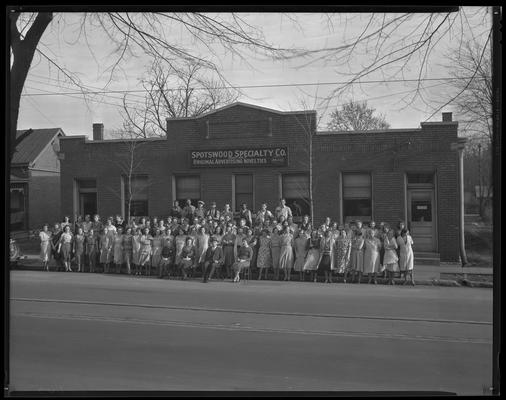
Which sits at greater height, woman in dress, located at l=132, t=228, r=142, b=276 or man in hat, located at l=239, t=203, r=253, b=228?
man in hat, located at l=239, t=203, r=253, b=228

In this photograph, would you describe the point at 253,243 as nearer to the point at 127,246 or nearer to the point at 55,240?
the point at 127,246

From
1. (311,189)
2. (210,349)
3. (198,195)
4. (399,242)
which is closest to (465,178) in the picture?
(399,242)

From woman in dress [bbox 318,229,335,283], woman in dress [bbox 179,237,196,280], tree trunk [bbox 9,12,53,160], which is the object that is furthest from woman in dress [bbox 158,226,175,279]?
tree trunk [bbox 9,12,53,160]

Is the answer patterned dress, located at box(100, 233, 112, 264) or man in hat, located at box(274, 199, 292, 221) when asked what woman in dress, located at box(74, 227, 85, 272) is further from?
man in hat, located at box(274, 199, 292, 221)

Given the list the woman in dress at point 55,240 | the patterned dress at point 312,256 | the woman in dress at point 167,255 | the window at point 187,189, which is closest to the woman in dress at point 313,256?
the patterned dress at point 312,256

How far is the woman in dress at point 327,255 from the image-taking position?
5.02 m

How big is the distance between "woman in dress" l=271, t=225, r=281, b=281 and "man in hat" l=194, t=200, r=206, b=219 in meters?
0.73

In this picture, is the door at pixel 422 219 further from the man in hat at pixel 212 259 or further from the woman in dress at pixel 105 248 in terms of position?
the woman in dress at pixel 105 248

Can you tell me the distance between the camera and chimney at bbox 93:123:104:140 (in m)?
4.50

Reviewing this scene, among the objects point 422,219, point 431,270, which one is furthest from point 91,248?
point 431,270

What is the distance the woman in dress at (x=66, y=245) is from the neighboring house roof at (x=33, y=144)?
2.45 ft

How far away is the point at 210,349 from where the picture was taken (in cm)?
561

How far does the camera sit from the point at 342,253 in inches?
224

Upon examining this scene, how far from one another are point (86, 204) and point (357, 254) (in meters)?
2.87
